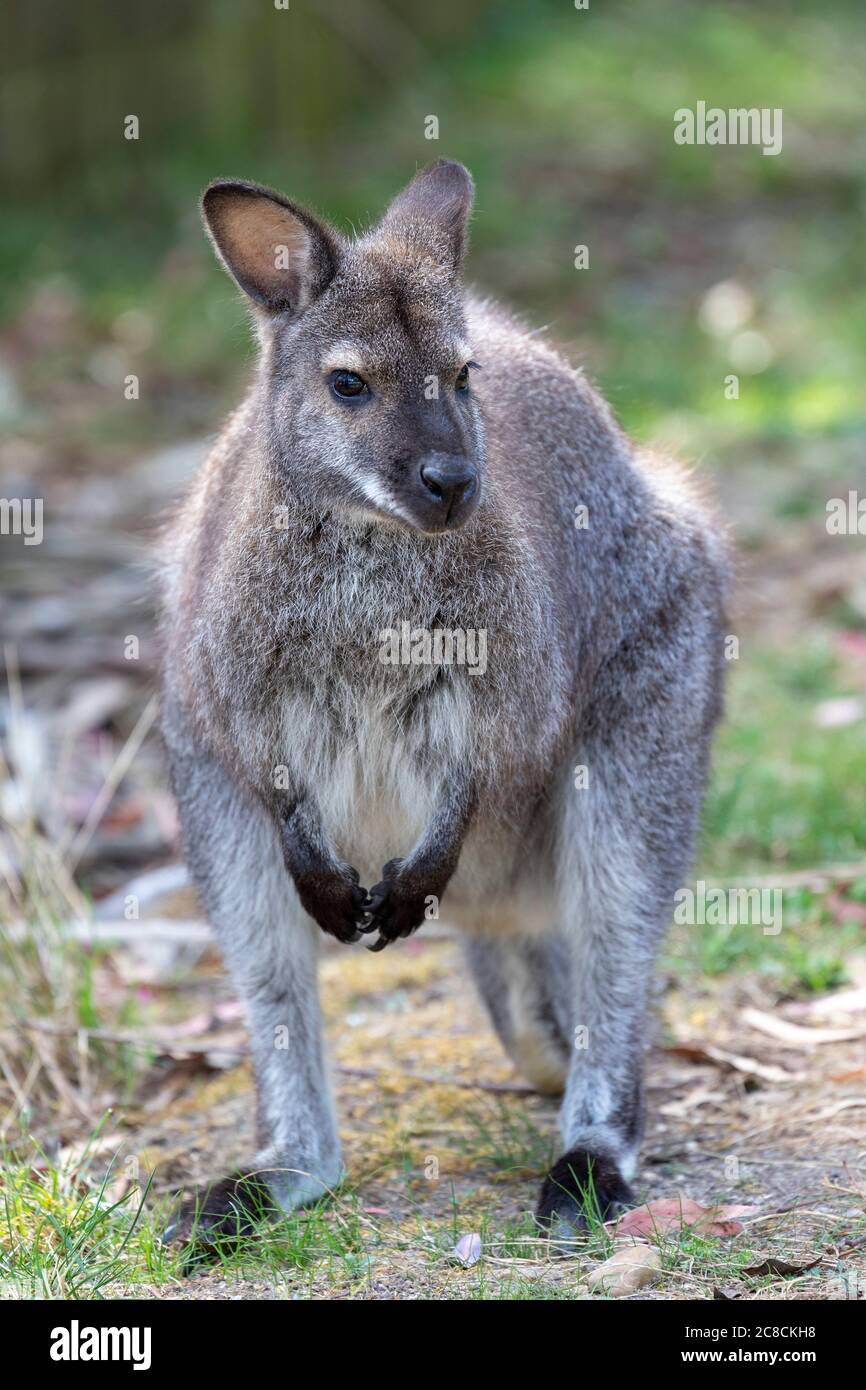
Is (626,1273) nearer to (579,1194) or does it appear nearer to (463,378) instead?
(579,1194)

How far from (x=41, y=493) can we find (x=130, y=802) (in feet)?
7.85

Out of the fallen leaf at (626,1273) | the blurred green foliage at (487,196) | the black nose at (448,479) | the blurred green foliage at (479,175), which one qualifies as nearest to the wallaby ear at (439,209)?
the black nose at (448,479)

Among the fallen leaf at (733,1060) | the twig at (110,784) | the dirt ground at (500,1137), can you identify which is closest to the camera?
the dirt ground at (500,1137)

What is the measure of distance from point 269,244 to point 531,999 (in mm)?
1843

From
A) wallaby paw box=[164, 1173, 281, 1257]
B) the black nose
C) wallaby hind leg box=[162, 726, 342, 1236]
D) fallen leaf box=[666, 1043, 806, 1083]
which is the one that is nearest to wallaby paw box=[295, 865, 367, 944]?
wallaby hind leg box=[162, 726, 342, 1236]

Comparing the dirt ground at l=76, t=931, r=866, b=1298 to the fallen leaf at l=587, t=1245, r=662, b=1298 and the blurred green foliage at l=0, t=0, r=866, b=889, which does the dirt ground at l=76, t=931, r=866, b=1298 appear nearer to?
the fallen leaf at l=587, t=1245, r=662, b=1298

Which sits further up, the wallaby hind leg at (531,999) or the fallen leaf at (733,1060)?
the wallaby hind leg at (531,999)

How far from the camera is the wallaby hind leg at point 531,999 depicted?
4441 millimetres

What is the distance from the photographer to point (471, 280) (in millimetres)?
10086

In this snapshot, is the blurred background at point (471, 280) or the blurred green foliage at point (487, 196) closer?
the blurred background at point (471, 280)

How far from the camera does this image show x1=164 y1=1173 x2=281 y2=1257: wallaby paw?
12.0 feet

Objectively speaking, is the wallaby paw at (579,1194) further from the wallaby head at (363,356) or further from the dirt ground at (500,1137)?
the wallaby head at (363,356)

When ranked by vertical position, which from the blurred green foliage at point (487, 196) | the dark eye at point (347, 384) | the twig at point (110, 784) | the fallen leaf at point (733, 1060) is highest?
the blurred green foliage at point (487, 196)

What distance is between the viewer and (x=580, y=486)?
4.38 meters
